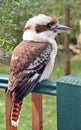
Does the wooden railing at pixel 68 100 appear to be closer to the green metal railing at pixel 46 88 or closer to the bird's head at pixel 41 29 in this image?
the green metal railing at pixel 46 88

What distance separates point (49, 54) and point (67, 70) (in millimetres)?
6468

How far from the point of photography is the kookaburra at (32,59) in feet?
7.29

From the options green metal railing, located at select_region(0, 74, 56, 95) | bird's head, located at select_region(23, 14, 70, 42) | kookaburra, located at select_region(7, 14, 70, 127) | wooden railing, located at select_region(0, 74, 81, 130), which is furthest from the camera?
bird's head, located at select_region(23, 14, 70, 42)

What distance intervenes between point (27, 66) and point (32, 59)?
0.23 ft

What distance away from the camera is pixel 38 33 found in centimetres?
265

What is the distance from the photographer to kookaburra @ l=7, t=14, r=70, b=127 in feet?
7.29

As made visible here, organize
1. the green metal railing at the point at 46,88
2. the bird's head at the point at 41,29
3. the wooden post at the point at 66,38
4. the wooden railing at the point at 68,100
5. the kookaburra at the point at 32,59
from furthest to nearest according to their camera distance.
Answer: the wooden post at the point at 66,38 < the bird's head at the point at 41,29 < the kookaburra at the point at 32,59 < the green metal railing at the point at 46,88 < the wooden railing at the point at 68,100

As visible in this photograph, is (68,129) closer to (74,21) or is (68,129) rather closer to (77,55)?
(74,21)

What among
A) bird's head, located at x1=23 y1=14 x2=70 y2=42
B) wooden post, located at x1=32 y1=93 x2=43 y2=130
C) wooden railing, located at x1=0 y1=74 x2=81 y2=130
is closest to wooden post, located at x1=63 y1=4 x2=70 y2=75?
bird's head, located at x1=23 y1=14 x2=70 y2=42

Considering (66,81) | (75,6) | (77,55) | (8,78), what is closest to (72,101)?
(66,81)

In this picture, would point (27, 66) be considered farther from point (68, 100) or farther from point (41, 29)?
point (68, 100)

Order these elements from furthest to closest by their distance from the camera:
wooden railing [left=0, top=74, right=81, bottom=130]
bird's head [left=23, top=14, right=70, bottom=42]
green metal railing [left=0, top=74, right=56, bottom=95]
Answer: bird's head [left=23, top=14, right=70, bottom=42]
green metal railing [left=0, top=74, right=56, bottom=95]
wooden railing [left=0, top=74, right=81, bottom=130]

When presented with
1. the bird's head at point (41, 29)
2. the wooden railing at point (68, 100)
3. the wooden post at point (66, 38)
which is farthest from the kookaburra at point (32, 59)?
the wooden post at point (66, 38)

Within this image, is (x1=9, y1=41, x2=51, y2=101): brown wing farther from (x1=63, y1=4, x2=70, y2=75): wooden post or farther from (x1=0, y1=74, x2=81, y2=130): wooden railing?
(x1=63, y1=4, x2=70, y2=75): wooden post
